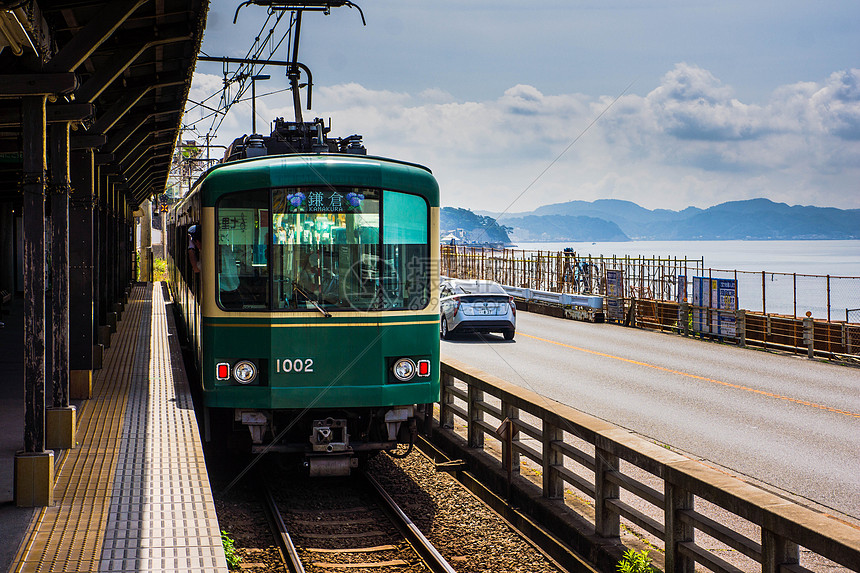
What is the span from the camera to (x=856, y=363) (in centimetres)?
2098

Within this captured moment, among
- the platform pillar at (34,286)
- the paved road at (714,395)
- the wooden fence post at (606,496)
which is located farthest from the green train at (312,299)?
the paved road at (714,395)

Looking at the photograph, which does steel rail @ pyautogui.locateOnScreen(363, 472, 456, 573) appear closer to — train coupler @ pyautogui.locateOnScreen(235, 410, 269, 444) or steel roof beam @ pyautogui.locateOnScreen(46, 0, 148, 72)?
train coupler @ pyautogui.locateOnScreen(235, 410, 269, 444)

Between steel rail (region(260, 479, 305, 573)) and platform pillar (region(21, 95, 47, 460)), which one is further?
steel rail (region(260, 479, 305, 573))

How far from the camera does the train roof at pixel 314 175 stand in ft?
27.8

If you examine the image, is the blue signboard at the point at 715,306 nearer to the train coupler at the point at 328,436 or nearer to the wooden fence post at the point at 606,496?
the train coupler at the point at 328,436

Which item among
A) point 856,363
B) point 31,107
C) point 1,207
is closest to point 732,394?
point 856,363

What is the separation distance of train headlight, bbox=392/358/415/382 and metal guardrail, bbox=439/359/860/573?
1.20m

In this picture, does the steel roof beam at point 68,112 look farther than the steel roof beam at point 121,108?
No

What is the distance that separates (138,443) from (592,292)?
34867 millimetres

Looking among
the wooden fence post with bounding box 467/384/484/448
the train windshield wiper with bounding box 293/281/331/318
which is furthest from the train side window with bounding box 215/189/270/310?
the wooden fence post with bounding box 467/384/484/448

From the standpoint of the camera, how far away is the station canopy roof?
6762 millimetres

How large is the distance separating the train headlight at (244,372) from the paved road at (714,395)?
5956mm

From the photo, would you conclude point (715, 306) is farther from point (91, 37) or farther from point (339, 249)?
point (91, 37)

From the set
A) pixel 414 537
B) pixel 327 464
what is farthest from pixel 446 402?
pixel 414 537
